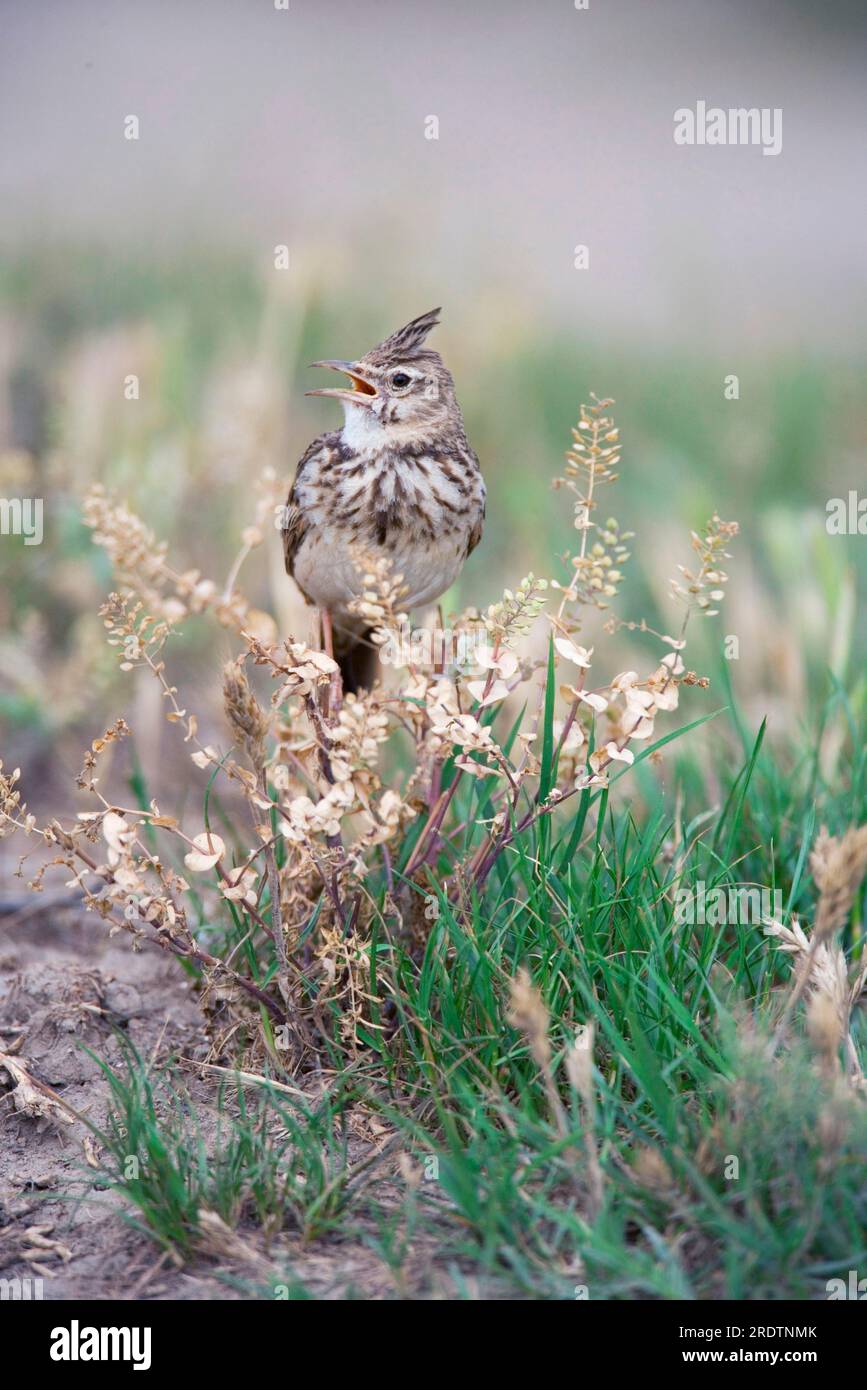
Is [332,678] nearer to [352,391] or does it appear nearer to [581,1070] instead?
[352,391]

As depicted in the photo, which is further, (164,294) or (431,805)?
(164,294)

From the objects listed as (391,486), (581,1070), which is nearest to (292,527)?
(391,486)

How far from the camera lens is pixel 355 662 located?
3.60 meters

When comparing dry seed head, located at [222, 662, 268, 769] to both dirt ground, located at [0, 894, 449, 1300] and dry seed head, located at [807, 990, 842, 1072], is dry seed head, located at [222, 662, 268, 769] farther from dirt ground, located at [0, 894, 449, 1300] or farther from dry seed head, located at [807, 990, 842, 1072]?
dry seed head, located at [807, 990, 842, 1072]

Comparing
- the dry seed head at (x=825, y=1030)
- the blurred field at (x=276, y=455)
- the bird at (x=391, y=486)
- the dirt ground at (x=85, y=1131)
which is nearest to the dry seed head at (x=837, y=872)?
the dry seed head at (x=825, y=1030)

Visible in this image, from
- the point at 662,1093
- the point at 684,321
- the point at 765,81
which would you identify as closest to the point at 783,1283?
the point at 662,1093

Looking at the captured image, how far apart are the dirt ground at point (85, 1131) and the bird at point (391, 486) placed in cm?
97

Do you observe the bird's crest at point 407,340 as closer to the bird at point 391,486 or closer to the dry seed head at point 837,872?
the bird at point 391,486

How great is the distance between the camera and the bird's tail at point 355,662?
355 centimetres

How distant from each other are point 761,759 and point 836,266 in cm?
663

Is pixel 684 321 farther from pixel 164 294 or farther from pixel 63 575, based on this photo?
pixel 63 575

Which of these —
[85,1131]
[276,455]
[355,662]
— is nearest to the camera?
[85,1131]

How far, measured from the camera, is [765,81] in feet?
28.5

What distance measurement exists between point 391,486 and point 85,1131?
156 cm
